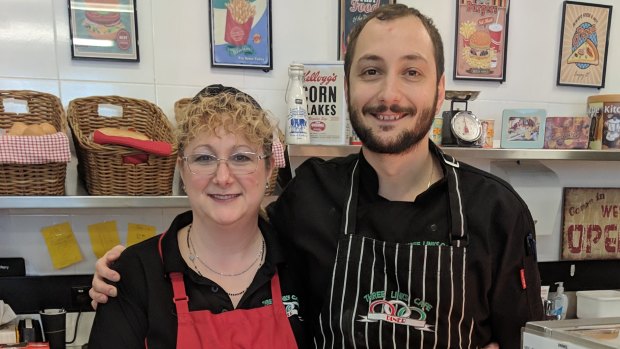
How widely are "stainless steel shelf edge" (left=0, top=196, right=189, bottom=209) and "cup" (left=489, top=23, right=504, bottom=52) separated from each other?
5.16 feet

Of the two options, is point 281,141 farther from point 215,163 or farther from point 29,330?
point 29,330

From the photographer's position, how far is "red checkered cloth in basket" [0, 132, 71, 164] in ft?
4.71

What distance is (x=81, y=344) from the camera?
6.06 ft

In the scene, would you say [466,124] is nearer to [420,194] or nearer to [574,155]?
[574,155]

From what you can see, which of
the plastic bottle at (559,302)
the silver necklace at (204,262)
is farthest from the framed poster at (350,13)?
the plastic bottle at (559,302)

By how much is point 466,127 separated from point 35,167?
163cm

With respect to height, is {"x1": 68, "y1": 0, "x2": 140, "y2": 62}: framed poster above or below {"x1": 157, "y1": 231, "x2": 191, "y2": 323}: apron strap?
above

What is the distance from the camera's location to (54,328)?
5.75ft

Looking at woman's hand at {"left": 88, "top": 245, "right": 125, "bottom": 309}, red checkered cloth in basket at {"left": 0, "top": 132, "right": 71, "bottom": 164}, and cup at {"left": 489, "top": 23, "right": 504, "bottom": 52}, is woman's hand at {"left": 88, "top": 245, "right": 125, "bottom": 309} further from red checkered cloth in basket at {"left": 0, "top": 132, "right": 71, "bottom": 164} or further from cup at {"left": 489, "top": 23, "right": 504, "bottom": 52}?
cup at {"left": 489, "top": 23, "right": 504, "bottom": 52}

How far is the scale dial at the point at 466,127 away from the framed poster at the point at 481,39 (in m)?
0.29

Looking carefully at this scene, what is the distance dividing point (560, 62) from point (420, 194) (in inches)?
60.6

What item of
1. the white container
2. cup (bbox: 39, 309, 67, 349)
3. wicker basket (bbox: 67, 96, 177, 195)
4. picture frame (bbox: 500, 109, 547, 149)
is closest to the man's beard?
wicker basket (bbox: 67, 96, 177, 195)

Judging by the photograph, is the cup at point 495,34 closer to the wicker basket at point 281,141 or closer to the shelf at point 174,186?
the shelf at point 174,186

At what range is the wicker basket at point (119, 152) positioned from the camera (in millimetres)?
1547
